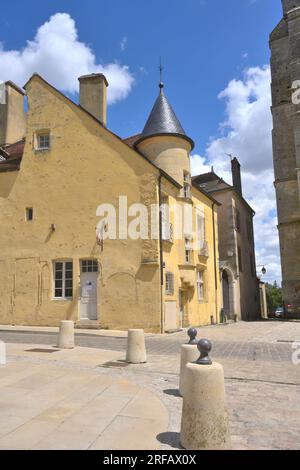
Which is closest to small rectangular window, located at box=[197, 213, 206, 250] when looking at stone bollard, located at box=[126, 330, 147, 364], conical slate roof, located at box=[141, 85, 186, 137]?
conical slate roof, located at box=[141, 85, 186, 137]

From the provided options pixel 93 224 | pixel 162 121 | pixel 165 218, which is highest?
pixel 162 121

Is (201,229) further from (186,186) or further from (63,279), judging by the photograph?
(63,279)

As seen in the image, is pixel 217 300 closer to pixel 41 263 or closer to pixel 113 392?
pixel 41 263

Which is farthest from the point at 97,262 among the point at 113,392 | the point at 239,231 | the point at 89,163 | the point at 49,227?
the point at 239,231

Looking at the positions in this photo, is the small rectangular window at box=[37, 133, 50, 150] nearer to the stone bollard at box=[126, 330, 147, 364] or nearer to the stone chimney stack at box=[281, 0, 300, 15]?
the stone bollard at box=[126, 330, 147, 364]

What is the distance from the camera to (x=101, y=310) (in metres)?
16.7

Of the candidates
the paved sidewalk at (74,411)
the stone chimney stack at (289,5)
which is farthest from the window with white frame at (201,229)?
the stone chimney stack at (289,5)

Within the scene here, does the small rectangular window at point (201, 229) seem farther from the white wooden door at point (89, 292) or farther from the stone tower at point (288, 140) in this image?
the stone tower at point (288, 140)

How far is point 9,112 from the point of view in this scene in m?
24.3

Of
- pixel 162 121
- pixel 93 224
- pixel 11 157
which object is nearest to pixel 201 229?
pixel 162 121

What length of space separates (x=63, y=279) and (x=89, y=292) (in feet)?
4.44

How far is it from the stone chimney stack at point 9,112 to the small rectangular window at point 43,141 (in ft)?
20.9

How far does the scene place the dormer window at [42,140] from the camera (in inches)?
743

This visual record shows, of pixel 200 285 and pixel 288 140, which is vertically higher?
pixel 288 140
